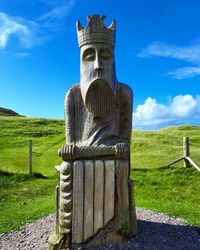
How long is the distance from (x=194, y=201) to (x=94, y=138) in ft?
24.5

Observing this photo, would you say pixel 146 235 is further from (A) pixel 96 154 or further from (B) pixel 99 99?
(B) pixel 99 99

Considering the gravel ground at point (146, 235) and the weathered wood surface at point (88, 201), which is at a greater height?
the weathered wood surface at point (88, 201)

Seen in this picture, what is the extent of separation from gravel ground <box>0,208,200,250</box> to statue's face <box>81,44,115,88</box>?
339 centimetres

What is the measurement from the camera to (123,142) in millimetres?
7902

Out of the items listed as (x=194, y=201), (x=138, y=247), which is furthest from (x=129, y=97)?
(x=194, y=201)

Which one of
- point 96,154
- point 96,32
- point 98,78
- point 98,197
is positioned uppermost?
point 96,32

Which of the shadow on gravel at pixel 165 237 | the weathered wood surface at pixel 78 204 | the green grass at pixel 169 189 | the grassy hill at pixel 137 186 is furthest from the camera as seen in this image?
the grassy hill at pixel 137 186

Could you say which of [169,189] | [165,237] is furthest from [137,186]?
[165,237]

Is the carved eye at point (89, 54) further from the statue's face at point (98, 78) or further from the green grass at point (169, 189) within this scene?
the green grass at point (169, 189)

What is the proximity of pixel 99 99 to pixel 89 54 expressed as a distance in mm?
997

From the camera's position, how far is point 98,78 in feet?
25.2

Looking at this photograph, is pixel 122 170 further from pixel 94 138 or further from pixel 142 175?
pixel 142 175

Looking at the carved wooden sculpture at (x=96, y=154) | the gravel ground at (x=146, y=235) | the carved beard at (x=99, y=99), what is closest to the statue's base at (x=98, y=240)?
the carved wooden sculpture at (x=96, y=154)

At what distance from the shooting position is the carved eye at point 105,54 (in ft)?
25.5
